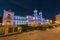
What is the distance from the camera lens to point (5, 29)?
51.5 ft

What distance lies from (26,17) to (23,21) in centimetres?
265

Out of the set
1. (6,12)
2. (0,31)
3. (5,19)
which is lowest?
(0,31)

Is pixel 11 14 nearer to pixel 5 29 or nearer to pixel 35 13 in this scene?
pixel 5 29

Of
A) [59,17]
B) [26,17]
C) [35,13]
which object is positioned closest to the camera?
[26,17]

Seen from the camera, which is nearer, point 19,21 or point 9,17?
point 9,17

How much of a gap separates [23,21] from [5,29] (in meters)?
25.6

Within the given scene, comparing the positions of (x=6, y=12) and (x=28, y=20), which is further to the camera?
(x=28, y=20)

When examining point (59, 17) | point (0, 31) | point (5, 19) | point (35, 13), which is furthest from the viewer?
point (59, 17)

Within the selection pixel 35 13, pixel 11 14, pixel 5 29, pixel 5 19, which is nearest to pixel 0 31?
pixel 5 29

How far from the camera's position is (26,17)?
141ft

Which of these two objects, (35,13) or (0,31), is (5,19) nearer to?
(0,31)

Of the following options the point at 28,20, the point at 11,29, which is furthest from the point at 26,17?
the point at 11,29

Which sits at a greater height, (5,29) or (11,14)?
(11,14)

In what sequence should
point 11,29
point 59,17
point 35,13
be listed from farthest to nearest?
point 59,17 < point 35,13 < point 11,29
